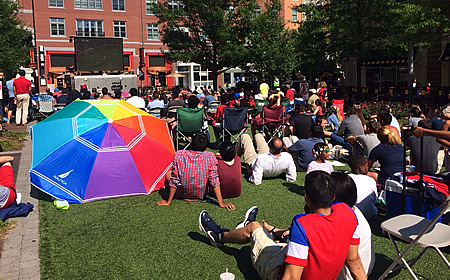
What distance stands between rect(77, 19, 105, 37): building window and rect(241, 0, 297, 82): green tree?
24275mm

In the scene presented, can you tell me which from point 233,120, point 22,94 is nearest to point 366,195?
point 233,120

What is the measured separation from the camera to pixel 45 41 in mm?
43125

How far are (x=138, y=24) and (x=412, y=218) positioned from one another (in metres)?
46.4

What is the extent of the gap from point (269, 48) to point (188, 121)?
17284 mm

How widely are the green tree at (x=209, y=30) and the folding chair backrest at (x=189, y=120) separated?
51.7 feet

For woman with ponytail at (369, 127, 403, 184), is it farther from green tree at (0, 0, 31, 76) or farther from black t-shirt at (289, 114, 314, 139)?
green tree at (0, 0, 31, 76)

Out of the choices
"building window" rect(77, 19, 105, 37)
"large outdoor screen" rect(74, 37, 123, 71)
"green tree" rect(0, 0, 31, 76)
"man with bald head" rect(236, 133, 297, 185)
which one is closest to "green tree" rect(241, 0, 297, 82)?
"green tree" rect(0, 0, 31, 76)

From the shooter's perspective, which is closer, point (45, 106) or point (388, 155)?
point (388, 155)

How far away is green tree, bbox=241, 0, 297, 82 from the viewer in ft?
84.1

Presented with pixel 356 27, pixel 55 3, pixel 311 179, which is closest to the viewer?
pixel 311 179

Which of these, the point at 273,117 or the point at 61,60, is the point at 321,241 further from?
the point at 61,60

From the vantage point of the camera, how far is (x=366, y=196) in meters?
5.34

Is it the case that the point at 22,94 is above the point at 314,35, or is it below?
below

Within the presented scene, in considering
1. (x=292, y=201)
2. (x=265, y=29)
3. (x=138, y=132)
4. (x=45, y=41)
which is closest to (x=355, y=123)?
(x=292, y=201)
